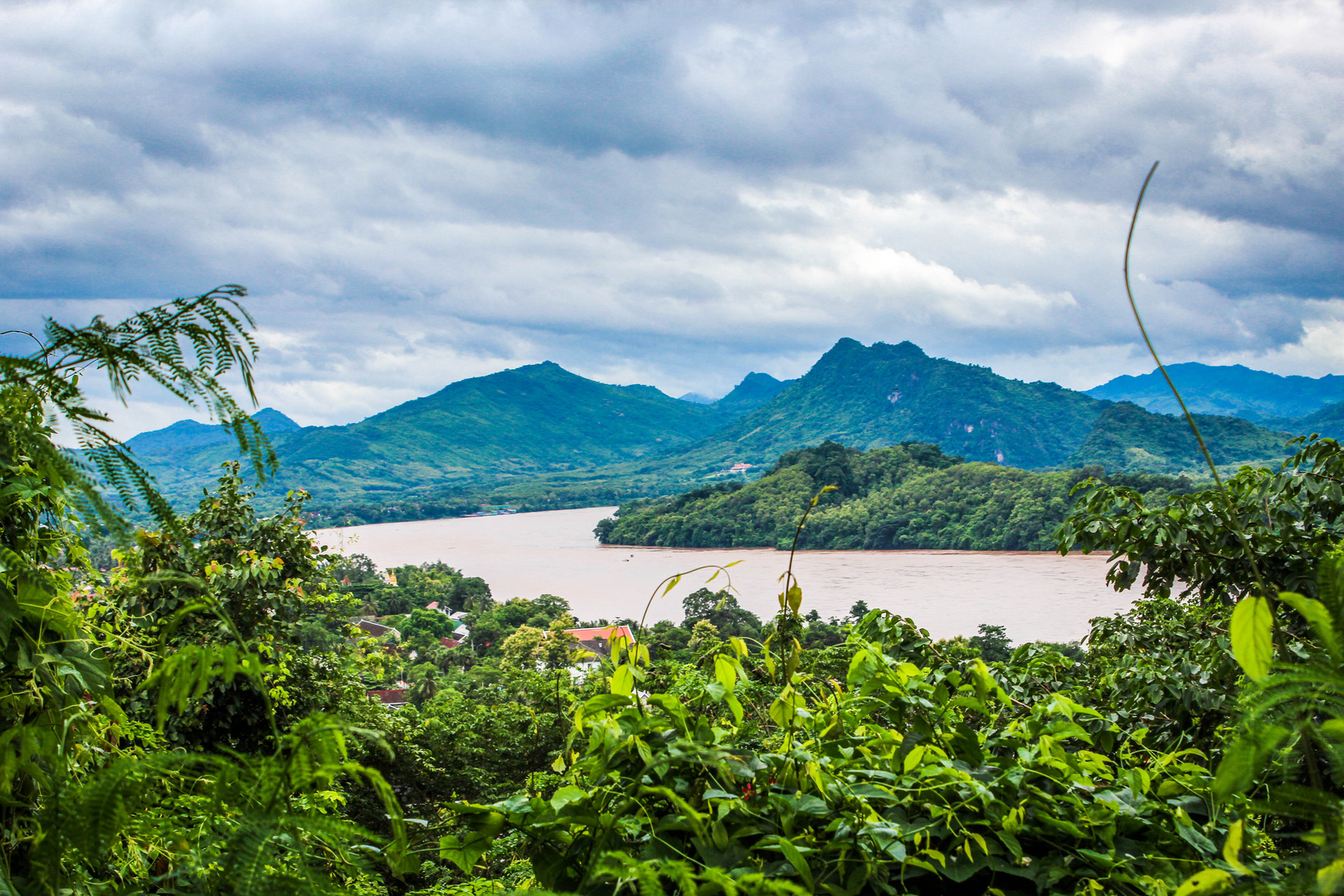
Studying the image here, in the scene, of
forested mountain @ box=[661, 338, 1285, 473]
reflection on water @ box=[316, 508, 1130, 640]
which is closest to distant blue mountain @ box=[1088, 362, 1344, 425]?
forested mountain @ box=[661, 338, 1285, 473]

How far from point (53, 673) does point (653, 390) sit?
173221 mm

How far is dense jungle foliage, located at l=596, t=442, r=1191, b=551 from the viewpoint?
30.1 meters

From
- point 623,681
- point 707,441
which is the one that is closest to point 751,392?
point 707,441

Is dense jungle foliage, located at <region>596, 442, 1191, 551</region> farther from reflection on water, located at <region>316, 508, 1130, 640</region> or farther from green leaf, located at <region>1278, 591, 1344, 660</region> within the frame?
green leaf, located at <region>1278, 591, 1344, 660</region>

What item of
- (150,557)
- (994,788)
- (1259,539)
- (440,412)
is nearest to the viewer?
(994,788)

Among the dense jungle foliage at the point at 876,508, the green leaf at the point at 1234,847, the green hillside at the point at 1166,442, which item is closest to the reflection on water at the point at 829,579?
the dense jungle foliage at the point at 876,508

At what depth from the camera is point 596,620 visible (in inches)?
834

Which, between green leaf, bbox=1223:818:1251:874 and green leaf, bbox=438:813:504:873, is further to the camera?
green leaf, bbox=438:813:504:873

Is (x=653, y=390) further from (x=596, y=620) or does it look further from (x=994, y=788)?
(x=994, y=788)

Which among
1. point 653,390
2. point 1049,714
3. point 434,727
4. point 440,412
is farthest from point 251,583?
point 653,390

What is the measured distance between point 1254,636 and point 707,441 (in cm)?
9553

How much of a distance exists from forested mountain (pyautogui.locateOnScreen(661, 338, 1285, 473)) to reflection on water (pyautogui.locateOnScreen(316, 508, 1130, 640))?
3037 centimetres

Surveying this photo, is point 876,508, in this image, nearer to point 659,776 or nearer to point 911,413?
point 659,776

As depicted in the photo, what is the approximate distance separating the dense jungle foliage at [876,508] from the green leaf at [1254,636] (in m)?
28.1
